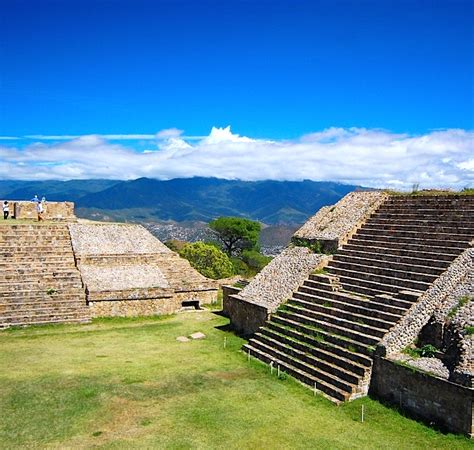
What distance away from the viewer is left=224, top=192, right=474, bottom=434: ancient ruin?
41.4 ft

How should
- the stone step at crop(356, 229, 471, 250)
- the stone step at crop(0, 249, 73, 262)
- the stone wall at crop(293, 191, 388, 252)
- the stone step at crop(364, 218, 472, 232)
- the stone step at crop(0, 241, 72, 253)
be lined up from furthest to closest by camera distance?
the stone step at crop(0, 241, 72, 253), the stone step at crop(0, 249, 73, 262), the stone wall at crop(293, 191, 388, 252), the stone step at crop(364, 218, 472, 232), the stone step at crop(356, 229, 471, 250)

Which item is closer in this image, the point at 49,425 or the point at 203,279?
the point at 49,425

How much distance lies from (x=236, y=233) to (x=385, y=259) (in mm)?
37921

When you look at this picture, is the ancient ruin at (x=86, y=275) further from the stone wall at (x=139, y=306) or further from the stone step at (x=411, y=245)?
the stone step at (x=411, y=245)

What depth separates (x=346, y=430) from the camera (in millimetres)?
11734

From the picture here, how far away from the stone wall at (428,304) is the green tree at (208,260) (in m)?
24.2

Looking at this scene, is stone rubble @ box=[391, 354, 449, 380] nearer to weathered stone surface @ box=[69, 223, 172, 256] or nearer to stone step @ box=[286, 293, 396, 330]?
stone step @ box=[286, 293, 396, 330]

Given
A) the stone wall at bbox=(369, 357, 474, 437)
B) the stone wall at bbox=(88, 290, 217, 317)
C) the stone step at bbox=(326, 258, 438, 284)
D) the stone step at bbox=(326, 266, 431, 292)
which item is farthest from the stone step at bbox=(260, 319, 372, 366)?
the stone wall at bbox=(88, 290, 217, 317)

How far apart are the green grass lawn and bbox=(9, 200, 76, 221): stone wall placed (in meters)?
12.8

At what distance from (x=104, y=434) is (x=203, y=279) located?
14571mm

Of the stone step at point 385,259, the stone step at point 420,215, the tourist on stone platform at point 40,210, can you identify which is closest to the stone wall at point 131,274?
the tourist on stone platform at point 40,210

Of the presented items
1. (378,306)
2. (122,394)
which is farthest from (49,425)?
(378,306)

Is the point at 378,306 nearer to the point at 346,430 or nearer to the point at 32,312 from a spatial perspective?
the point at 346,430

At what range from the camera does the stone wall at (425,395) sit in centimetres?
1117
